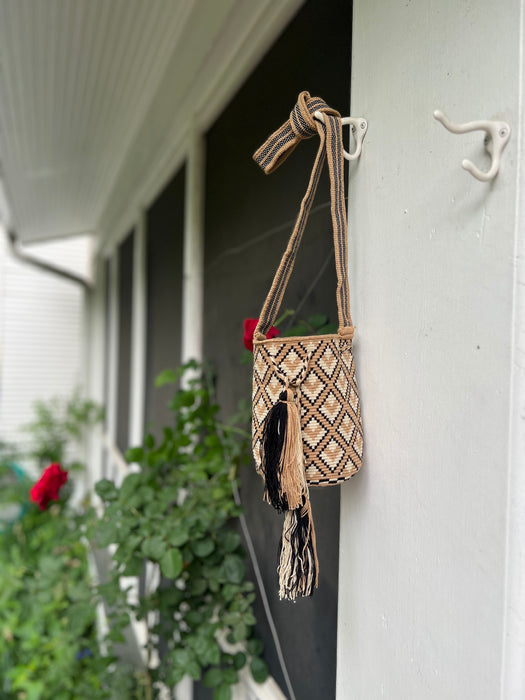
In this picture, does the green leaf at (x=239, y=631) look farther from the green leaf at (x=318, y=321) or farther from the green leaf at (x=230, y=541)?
the green leaf at (x=318, y=321)

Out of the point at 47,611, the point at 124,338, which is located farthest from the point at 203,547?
the point at 124,338

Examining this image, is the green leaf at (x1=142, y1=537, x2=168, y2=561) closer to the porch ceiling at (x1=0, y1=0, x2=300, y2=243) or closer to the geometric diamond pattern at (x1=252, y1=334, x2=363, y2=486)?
the geometric diamond pattern at (x1=252, y1=334, x2=363, y2=486)

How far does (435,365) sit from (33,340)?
5.66m

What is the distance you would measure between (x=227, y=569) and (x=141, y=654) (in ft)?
4.94

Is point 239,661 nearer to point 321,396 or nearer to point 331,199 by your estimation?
point 321,396

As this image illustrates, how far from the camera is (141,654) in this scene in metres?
2.33

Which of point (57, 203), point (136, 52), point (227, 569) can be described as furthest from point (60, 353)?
point (227, 569)

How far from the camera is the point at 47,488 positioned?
1.55 meters

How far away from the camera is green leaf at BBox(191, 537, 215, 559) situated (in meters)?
1.23

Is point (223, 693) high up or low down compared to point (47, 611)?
up

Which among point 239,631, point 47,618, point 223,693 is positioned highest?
point 239,631

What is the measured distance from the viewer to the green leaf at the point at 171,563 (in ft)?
3.59

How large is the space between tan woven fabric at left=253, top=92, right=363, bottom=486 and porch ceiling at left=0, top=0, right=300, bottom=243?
2.06 feet

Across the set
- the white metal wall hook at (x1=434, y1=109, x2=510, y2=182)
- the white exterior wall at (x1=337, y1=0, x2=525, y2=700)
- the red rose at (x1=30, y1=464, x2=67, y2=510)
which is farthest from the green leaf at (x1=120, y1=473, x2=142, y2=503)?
the white metal wall hook at (x1=434, y1=109, x2=510, y2=182)
